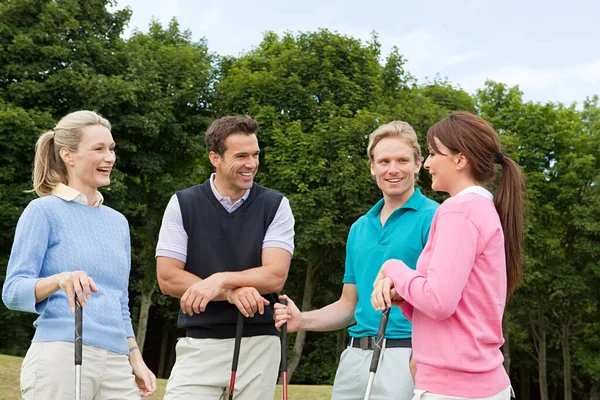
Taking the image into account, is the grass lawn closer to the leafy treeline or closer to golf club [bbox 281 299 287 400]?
the leafy treeline

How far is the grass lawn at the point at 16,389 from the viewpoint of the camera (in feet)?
45.2

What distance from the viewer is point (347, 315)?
16.4 ft

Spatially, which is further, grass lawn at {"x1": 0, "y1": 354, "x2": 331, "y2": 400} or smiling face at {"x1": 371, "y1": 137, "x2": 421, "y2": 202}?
grass lawn at {"x1": 0, "y1": 354, "x2": 331, "y2": 400}

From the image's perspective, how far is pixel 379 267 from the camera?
4672 mm

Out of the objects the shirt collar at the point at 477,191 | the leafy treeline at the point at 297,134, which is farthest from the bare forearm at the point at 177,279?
the leafy treeline at the point at 297,134

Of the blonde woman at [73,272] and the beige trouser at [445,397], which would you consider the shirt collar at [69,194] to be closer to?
the blonde woman at [73,272]

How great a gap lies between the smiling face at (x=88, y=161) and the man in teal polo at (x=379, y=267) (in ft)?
4.31

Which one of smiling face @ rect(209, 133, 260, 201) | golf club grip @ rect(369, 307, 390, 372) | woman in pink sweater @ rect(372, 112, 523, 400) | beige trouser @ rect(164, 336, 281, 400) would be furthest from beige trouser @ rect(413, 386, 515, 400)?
smiling face @ rect(209, 133, 260, 201)

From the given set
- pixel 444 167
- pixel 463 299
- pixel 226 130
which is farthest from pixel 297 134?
pixel 463 299

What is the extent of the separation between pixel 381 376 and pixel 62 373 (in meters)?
1.74

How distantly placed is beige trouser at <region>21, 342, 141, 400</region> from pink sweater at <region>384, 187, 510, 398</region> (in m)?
1.79

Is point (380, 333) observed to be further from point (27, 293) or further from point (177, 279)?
point (27, 293)

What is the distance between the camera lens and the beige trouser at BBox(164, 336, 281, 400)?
15.4ft

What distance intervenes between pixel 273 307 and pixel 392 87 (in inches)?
1070
